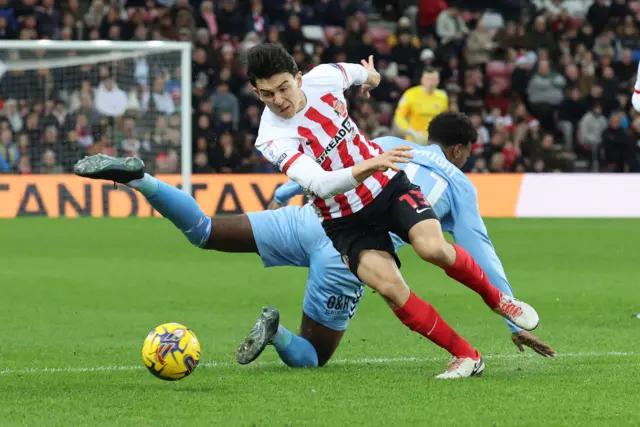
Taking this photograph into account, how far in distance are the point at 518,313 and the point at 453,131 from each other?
145 cm

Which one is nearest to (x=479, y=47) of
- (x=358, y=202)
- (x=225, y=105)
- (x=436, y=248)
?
(x=225, y=105)

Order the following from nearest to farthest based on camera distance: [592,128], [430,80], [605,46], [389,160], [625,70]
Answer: [389,160]
[430,80]
[592,128]
[625,70]
[605,46]

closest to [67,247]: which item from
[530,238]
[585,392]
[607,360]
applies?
[530,238]

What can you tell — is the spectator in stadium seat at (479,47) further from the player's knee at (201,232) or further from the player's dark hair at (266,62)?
the player's dark hair at (266,62)

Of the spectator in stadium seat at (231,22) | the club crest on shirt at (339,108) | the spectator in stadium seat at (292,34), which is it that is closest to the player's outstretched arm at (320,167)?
the club crest on shirt at (339,108)

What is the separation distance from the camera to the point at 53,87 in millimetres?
17844

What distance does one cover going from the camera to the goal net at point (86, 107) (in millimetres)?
17859

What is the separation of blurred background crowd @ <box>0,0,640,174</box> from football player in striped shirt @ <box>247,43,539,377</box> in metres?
11.7

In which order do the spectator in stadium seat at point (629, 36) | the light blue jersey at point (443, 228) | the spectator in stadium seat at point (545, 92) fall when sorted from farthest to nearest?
the spectator in stadium seat at point (629, 36)
the spectator in stadium seat at point (545, 92)
the light blue jersey at point (443, 228)

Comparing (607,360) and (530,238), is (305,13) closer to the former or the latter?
(530,238)

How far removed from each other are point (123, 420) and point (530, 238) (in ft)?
35.8

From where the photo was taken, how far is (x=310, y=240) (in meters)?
7.33

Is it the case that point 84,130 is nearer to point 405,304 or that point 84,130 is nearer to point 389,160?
point 405,304

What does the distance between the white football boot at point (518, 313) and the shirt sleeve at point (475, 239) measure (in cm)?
39
